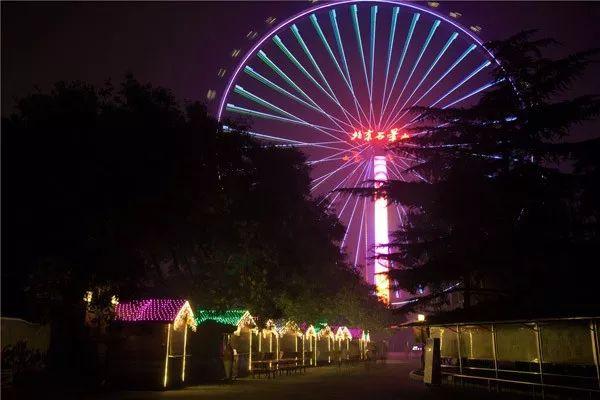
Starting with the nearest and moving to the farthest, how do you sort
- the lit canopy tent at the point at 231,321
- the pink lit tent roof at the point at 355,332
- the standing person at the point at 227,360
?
the standing person at the point at 227,360 < the lit canopy tent at the point at 231,321 < the pink lit tent roof at the point at 355,332

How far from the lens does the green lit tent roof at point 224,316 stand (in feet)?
78.3

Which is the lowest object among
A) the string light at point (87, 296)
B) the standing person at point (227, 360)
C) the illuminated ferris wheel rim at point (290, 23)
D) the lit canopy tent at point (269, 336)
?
the standing person at point (227, 360)

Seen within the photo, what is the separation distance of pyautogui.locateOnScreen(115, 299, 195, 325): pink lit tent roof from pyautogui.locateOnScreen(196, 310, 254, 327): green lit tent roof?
3.16 metres

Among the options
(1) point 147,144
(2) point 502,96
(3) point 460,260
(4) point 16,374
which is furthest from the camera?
(2) point 502,96

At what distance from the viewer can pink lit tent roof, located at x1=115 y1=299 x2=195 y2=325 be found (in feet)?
64.8

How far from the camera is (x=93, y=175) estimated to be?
16656mm

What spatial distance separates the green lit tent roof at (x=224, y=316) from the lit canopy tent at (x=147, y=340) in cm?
310

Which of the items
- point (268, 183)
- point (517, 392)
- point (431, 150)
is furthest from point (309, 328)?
point (517, 392)

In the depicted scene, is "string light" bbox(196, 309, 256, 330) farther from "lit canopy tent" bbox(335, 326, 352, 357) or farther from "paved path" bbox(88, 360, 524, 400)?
"lit canopy tent" bbox(335, 326, 352, 357)

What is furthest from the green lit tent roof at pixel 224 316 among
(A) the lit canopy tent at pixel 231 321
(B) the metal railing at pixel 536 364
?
(B) the metal railing at pixel 536 364

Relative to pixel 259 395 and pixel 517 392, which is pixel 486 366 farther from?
pixel 259 395

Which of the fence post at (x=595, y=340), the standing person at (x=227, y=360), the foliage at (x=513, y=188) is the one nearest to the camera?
the fence post at (x=595, y=340)

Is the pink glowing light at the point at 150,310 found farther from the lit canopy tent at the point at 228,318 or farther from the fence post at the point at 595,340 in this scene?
the fence post at the point at 595,340

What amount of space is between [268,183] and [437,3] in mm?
13271
